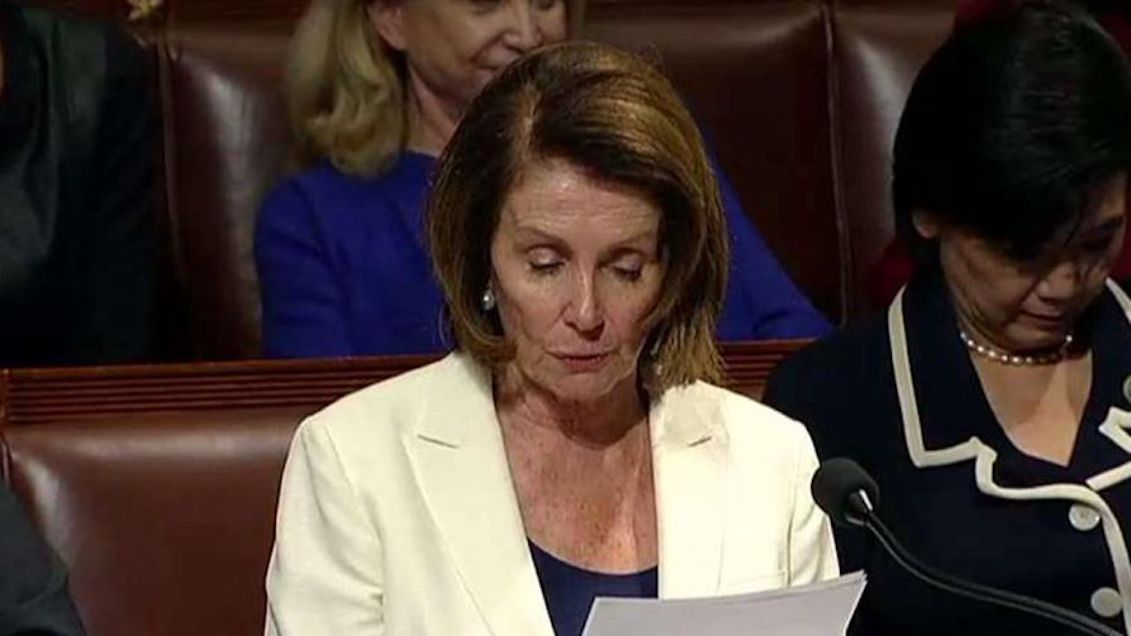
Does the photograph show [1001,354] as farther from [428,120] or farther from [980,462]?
[428,120]

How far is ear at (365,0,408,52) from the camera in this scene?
226 cm

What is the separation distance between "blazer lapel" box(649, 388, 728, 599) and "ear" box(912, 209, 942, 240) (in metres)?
0.26

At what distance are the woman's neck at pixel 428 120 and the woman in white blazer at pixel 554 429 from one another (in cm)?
70

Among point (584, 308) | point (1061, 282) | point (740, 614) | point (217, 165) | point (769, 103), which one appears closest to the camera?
point (740, 614)

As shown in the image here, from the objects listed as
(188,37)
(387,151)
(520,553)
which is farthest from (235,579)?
(188,37)

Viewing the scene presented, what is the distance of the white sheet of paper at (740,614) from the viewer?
4.36 feet

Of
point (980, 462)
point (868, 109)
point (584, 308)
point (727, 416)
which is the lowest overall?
point (868, 109)

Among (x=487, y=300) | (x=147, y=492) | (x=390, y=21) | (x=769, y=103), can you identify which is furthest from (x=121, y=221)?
(x=487, y=300)

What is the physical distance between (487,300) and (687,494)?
0.18 meters

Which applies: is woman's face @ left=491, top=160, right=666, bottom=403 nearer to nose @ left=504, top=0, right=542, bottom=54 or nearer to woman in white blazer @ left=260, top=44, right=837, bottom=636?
woman in white blazer @ left=260, top=44, right=837, bottom=636

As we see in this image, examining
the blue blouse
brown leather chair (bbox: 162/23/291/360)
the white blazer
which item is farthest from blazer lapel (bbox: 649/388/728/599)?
brown leather chair (bbox: 162/23/291/360)

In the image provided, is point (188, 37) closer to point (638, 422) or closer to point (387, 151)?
point (387, 151)

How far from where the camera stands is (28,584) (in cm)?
148

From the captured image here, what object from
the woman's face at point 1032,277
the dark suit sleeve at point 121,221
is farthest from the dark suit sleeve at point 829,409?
the dark suit sleeve at point 121,221
